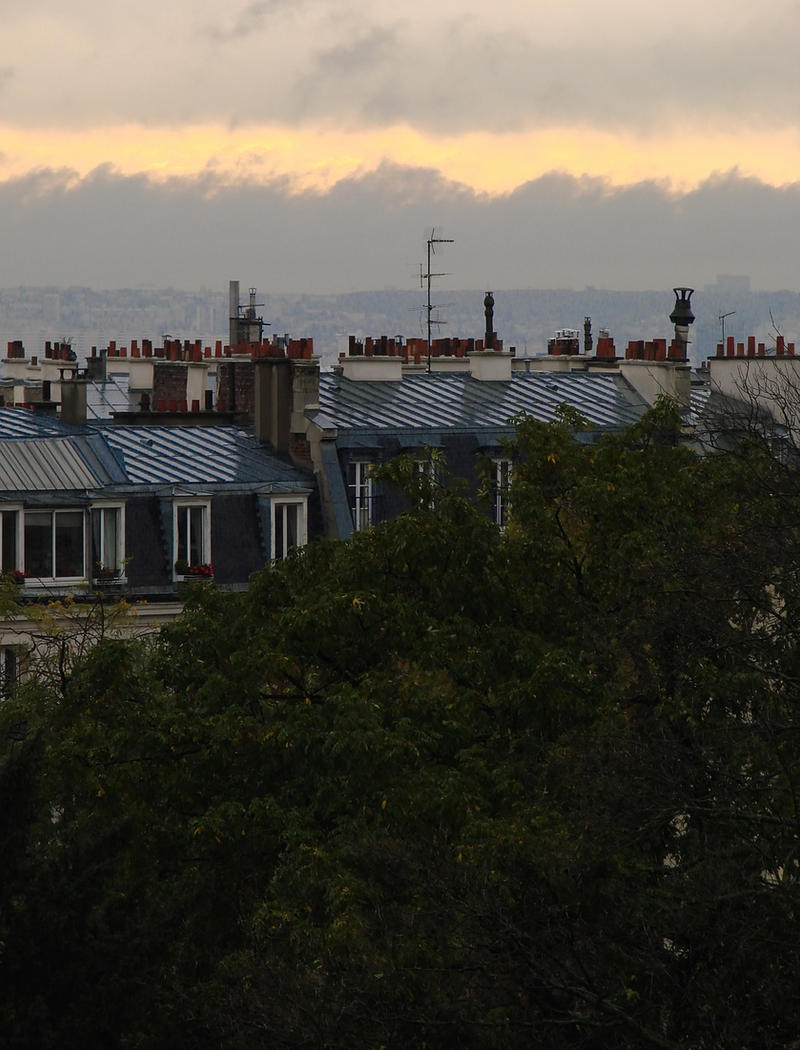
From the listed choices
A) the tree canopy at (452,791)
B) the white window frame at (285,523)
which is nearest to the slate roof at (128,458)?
the white window frame at (285,523)

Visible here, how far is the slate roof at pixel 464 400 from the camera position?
51.1 meters

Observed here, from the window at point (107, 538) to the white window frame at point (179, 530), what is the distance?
1086mm

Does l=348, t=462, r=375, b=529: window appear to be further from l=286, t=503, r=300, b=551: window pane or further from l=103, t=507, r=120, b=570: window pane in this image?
l=103, t=507, r=120, b=570: window pane

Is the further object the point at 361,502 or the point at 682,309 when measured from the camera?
the point at 682,309

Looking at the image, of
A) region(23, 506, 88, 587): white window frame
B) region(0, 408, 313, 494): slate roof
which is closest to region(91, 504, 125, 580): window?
region(23, 506, 88, 587): white window frame

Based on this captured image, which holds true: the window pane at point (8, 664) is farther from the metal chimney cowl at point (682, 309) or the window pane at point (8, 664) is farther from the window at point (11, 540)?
the metal chimney cowl at point (682, 309)

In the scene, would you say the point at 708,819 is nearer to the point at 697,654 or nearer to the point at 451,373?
the point at 697,654

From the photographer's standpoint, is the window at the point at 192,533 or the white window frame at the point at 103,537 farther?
the window at the point at 192,533

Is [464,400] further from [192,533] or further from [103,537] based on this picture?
[103,537]

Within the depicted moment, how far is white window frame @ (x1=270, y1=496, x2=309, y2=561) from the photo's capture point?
4669 centimetres

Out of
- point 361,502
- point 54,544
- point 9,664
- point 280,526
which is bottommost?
point 9,664

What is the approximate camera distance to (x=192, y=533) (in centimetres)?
4550

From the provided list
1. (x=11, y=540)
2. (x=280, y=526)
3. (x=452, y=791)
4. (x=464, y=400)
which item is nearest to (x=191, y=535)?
(x=280, y=526)

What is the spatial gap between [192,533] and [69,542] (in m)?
2.65
